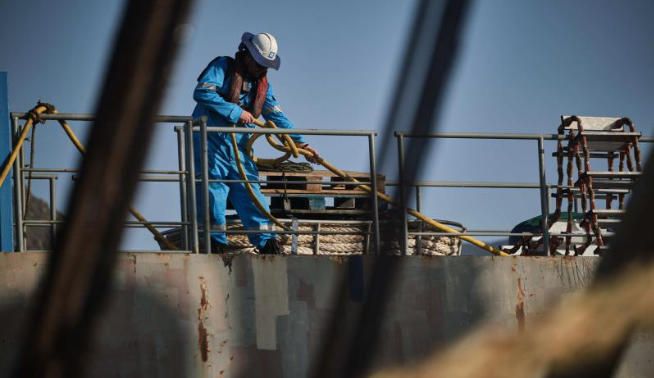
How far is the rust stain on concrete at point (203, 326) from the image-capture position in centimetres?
775

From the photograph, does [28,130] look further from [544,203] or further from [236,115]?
[544,203]

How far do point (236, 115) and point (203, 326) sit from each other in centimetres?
177

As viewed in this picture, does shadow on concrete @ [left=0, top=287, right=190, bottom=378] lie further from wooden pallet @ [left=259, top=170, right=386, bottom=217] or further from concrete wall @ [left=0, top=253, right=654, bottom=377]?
wooden pallet @ [left=259, top=170, right=386, bottom=217]

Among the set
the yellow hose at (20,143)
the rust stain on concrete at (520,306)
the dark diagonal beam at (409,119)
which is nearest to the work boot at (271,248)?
the rust stain on concrete at (520,306)

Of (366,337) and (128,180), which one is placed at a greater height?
(128,180)

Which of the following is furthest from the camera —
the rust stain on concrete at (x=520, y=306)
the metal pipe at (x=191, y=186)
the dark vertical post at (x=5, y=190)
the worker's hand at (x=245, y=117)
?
the worker's hand at (x=245, y=117)

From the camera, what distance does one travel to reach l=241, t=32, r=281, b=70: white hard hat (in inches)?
352

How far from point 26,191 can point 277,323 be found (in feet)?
7.01

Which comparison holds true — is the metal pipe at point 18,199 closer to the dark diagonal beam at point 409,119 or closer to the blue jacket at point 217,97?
the blue jacket at point 217,97

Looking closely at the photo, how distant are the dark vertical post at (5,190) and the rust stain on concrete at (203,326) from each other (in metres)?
1.50

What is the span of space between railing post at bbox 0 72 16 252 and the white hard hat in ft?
6.21

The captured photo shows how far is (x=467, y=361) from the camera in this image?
162cm

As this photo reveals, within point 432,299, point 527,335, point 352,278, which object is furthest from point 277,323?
point 527,335

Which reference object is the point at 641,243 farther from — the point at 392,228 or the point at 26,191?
the point at 26,191
